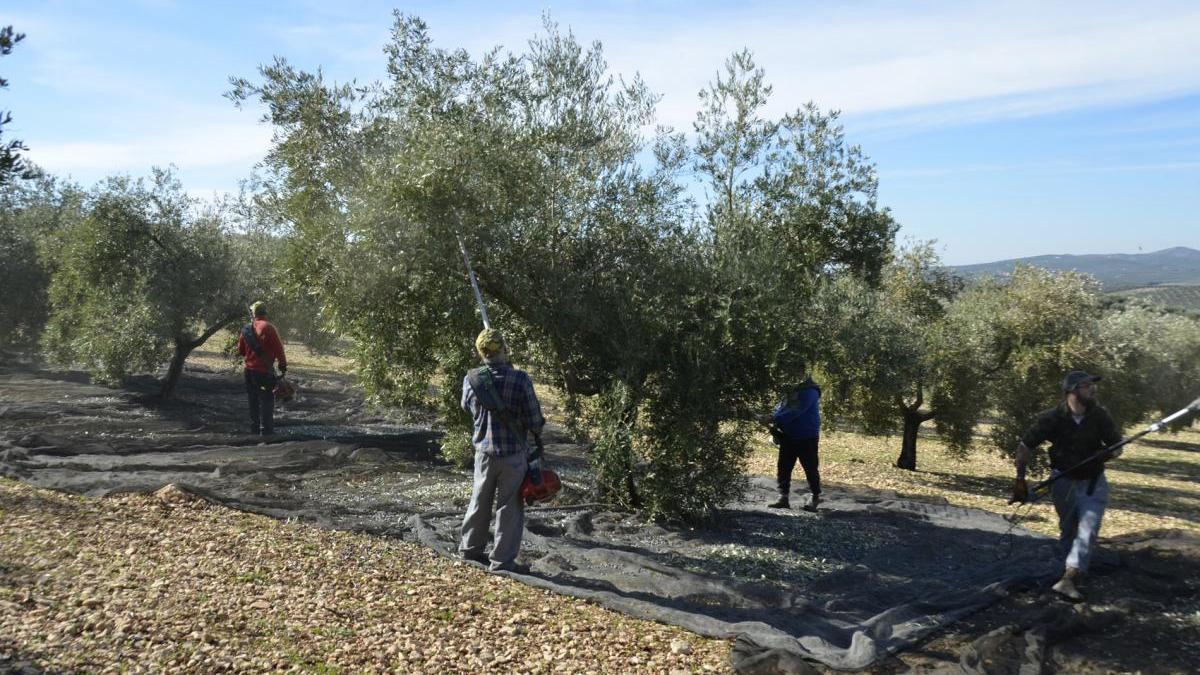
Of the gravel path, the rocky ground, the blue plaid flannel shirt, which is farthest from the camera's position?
the blue plaid flannel shirt

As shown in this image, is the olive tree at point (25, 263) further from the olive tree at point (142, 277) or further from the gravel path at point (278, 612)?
the gravel path at point (278, 612)

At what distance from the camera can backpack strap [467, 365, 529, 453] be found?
791 cm

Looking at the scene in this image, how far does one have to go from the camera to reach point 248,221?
1784cm

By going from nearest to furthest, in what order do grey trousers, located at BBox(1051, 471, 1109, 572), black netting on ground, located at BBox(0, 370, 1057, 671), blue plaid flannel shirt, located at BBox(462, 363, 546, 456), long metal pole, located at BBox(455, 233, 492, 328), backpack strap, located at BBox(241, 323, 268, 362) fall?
1. black netting on ground, located at BBox(0, 370, 1057, 671)
2. grey trousers, located at BBox(1051, 471, 1109, 572)
3. blue plaid flannel shirt, located at BBox(462, 363, 546, 456)
4. long metal pole, located at BBox(455, 233, 492, 328)
5. backpack strap, located at BBox(241, 323, 268, 362)

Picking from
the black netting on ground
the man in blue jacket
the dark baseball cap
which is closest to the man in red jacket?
the black netting on ground

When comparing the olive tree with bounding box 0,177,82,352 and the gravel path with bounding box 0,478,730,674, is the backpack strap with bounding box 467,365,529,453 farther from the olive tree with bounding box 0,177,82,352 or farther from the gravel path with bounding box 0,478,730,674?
the olive tree with bounding box 0,177,82,352

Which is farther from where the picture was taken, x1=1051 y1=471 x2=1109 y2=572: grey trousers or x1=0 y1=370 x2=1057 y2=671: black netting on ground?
x1=1051 y1=471 x2=1109 y2=572: grey trousers

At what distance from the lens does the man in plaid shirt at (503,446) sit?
798 cm

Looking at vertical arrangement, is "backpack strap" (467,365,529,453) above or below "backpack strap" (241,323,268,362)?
below

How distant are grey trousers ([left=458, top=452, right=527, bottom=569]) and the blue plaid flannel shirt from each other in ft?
0.33

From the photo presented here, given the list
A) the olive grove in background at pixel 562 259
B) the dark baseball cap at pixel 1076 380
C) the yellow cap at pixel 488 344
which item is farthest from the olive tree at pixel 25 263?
the dark baseball cap at pixel 1076 380

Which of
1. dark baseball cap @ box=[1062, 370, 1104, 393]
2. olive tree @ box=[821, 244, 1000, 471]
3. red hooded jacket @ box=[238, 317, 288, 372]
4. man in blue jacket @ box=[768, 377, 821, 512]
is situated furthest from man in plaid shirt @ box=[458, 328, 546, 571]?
red hooded jacket @ box=[238, 317, 288, 372]

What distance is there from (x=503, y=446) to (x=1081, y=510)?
5.23 m

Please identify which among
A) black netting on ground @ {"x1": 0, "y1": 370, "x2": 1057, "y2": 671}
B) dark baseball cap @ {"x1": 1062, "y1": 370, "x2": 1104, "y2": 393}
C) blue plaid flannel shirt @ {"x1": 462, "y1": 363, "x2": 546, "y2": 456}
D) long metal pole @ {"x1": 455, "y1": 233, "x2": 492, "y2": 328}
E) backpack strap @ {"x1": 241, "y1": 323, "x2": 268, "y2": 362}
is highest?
long metal pole @ {"x1": 455, "y1": 233, "x2": 492, "y2": 328}
